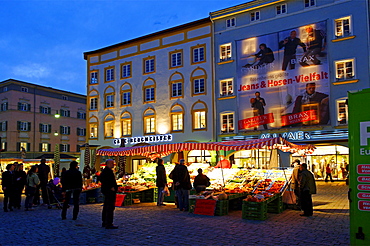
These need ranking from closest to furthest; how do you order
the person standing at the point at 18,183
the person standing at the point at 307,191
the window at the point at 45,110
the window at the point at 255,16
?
the person standing at the point at 307,191 < the person standing at the point at 18,183 < the window at the point at 255,16 < the window at the point at 45,110

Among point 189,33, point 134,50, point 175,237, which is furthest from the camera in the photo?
point 134,50

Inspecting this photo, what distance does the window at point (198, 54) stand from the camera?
1146 inches

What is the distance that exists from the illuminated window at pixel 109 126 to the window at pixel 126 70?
A: 4.22 m

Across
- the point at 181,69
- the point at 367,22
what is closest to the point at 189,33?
the point at 181,69

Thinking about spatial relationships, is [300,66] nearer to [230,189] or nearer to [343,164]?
[343,164]

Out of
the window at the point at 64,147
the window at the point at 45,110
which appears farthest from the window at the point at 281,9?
the window at the point at 64,147

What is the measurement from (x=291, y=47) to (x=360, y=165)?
69.5 ft

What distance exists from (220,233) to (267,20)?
833 inches

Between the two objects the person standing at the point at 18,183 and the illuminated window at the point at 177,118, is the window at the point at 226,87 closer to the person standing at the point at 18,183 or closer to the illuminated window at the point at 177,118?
the illuminated window at the point at 177,118

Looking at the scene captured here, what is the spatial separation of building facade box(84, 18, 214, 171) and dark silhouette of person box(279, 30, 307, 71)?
6.05 meters

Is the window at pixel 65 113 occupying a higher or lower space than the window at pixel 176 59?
lower

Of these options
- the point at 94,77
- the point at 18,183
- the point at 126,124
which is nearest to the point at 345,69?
the point at 126,124

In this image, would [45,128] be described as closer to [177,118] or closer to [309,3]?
[177,118]

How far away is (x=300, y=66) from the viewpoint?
2464 centimetres
